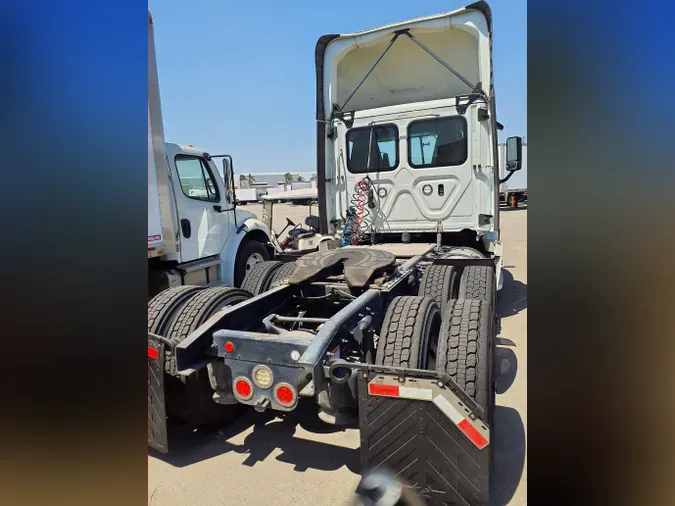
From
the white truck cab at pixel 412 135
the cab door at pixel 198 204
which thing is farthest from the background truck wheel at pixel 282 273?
the cab door at pixel 198 204

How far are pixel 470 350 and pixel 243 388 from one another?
151 cm

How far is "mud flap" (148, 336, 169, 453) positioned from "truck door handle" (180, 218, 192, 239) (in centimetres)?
380

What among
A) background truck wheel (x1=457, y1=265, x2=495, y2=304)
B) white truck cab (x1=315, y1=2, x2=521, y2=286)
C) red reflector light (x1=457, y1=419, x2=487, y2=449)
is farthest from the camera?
white truck cab (x1=315, y1=2, x2=521, y2=286)

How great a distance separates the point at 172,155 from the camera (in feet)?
20.9

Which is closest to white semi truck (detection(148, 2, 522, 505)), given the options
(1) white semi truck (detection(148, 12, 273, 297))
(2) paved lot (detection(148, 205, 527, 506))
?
(2) paved lot (detection(148, 205, 527, 506))

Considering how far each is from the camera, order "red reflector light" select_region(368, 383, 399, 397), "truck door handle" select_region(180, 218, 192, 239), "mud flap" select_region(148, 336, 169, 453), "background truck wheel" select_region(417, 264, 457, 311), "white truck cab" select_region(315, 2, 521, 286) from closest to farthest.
A: "red reflector light" select_region(368, 383, 399, 397) < "mud flap" select_region(148, 336, 169, 453) < "background truck wheel" select_region(417, 264, 457, 311) < "white truck cab" select_region(315, 2, 521, 286) < "truck door handle" select_region(180, 218, 192, 239)

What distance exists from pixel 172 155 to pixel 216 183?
0.93 metres

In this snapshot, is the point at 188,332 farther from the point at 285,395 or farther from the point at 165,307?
the point at 285,395

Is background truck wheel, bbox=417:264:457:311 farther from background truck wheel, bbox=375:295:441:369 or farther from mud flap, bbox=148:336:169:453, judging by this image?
mud flap, bbox=148:336:169:453

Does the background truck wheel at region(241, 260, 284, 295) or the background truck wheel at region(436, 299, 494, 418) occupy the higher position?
the background truck wheel at region(241, 260, 284, 295)

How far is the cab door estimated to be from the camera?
6398mm

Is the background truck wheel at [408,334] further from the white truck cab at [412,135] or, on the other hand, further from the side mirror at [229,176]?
the side mirror at [229,176]

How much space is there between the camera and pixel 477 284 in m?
4.69
